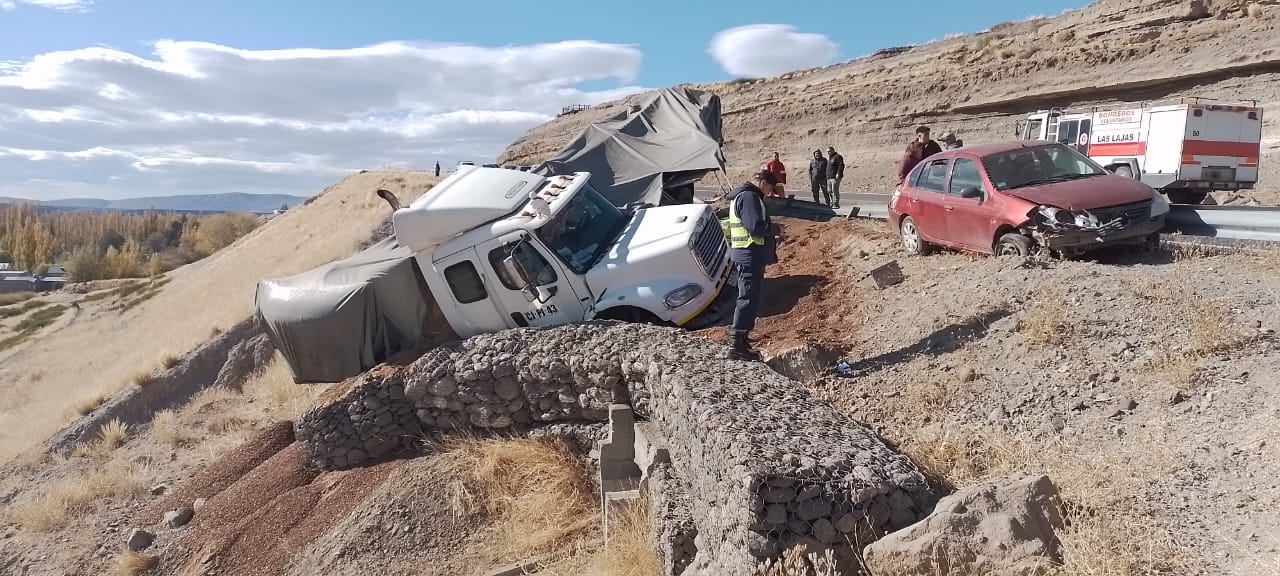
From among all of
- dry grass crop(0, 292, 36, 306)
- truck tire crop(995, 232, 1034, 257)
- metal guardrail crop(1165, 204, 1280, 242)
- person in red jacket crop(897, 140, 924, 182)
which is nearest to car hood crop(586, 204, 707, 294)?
truck tire crop(995, 232, 1034, 257)

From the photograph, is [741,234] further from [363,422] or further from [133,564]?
[133,564]

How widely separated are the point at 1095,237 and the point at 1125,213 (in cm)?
46

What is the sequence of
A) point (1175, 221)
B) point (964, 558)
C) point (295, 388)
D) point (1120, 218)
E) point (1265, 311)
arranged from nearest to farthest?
point (964, 558) < point (1265, 311) < point (1120, 218) < point (1175, 221) < point (295, 388)

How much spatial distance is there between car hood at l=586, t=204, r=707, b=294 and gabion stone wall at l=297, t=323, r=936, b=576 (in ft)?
3.13

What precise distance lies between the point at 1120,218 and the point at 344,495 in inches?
323

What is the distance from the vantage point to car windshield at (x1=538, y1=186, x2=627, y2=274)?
9.31 m

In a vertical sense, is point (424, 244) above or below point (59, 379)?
above

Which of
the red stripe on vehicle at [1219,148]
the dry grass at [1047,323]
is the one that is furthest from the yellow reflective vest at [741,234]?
the red stripe on vehicle at [1219,148]

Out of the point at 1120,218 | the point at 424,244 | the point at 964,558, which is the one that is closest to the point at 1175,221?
the point at 1120,218

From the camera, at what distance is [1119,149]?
1691 centimetres

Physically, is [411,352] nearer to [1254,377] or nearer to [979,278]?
[979,278]

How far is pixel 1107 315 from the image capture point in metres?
6.94

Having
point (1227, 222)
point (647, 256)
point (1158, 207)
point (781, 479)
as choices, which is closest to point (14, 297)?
point (647, 256)

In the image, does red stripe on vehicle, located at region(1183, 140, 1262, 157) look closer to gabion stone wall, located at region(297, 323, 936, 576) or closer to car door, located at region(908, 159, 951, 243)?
car door, located at region(908, 159, 951, 243)
